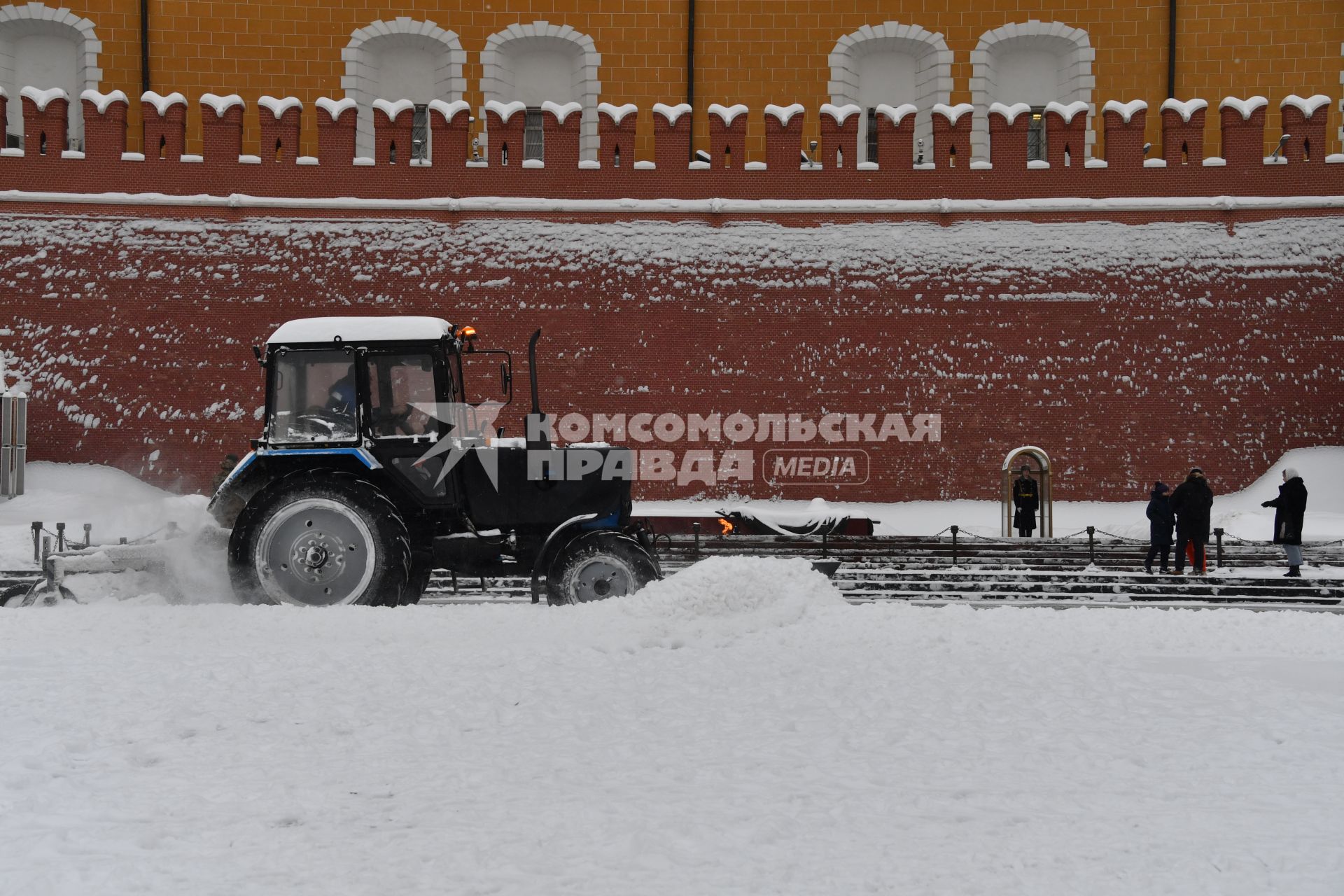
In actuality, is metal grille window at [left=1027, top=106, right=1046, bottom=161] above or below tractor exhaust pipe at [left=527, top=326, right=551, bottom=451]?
above

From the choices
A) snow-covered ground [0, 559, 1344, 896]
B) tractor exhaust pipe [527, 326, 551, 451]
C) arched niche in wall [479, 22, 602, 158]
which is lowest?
snow-covered ground [0, 559, 1344, 896]

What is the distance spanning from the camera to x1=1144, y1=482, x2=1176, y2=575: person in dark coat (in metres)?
10.8

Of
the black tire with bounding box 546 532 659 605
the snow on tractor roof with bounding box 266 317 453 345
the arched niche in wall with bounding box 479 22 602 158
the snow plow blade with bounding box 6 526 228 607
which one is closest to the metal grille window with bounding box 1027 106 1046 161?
the arched niche in wall with bounding box 479 22 602 158

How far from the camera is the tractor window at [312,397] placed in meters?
7.76

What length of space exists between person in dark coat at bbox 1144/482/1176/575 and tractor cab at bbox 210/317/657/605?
596 centimetres

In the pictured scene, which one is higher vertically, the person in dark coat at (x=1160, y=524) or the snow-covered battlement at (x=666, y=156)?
the snow-covered battlement at (x=666, y=156)

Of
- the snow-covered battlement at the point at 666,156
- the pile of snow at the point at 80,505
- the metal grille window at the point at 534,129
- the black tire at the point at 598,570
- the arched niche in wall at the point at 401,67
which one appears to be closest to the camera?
the black tire at the point at 598,570

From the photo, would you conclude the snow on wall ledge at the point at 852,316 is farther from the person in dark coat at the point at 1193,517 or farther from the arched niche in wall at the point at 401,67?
the person in dark coat at the point at 1193,517

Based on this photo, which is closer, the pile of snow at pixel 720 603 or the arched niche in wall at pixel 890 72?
the pile of snow at pixel 720 603

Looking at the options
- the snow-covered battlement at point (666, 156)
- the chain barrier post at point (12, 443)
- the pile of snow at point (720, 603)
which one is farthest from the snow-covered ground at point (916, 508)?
the pile of snow at point (720, 603)

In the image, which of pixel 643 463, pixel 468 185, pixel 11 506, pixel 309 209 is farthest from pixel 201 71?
pixel 643 463

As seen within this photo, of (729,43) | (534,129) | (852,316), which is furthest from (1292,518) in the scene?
(534,129)

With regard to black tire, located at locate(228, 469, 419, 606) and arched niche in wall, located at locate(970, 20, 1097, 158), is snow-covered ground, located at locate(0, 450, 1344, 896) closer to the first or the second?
black tire, located at locate(228, 469, 419, 606)

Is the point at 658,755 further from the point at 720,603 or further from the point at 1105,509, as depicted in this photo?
the point at 1105,509
